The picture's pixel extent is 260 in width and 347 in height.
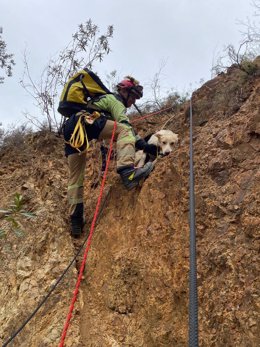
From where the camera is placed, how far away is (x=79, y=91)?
5.59 m

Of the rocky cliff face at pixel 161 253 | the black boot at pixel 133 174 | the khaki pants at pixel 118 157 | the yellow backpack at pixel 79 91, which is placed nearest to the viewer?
the rocky cliff face at pixel 161 253

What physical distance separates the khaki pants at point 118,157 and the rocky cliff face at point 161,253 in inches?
13.7

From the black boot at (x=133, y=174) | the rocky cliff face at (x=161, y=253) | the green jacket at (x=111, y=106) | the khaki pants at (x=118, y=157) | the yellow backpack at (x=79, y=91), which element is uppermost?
the yellow backpack at (x=79, y=91)

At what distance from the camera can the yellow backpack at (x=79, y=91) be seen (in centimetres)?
559

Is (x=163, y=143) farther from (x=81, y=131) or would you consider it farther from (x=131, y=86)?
(x=81, y=131)

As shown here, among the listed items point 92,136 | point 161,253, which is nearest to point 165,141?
point 92,136

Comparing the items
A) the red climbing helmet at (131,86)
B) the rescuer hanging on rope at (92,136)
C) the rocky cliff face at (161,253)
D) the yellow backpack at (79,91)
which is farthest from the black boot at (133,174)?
the red climbing helmet at (131,86)

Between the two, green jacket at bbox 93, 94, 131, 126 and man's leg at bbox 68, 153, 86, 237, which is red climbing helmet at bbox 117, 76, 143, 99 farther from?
man's leg at bbox 68, 153, 86, 237

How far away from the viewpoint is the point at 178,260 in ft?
13.0

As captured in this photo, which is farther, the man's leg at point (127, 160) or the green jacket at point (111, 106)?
the green jacket at point (111, 106)

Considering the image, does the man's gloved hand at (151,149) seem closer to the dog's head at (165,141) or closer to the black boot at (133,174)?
the dog's head at (165,141)

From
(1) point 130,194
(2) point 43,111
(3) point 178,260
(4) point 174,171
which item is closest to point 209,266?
(3) point 178,260

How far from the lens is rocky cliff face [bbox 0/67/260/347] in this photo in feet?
11.0

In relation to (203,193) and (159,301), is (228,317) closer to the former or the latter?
(159,301)
